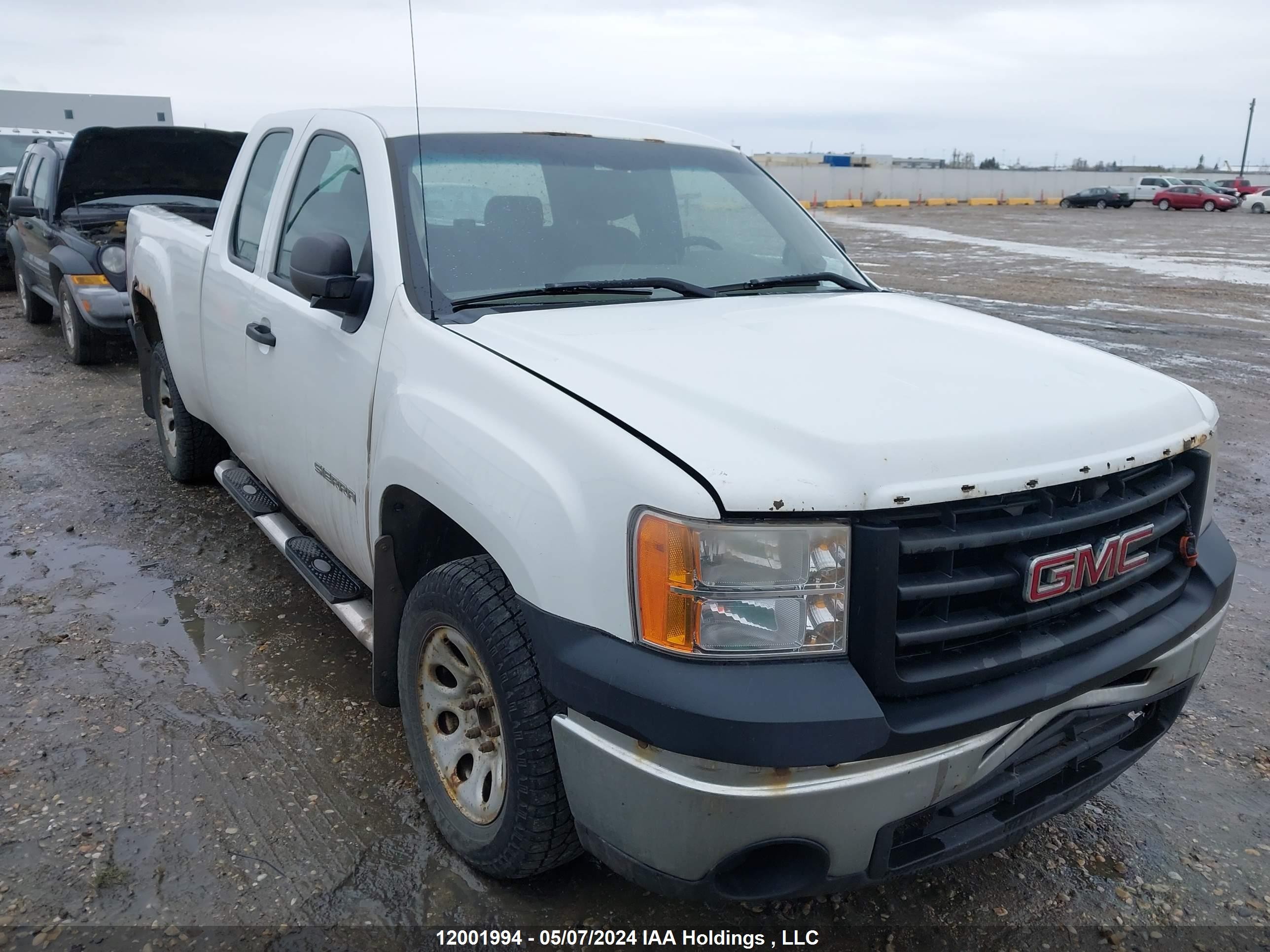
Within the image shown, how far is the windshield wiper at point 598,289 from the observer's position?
284 centimetres

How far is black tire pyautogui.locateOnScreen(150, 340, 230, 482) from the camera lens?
16.9ft

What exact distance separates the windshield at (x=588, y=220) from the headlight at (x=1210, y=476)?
4.35 feet

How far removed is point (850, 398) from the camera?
7.15 ft

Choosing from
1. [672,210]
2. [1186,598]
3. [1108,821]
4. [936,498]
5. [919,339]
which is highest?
[672,210]

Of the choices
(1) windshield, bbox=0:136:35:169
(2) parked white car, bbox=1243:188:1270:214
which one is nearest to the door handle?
(1) windshield, bbox=0:136:35:169

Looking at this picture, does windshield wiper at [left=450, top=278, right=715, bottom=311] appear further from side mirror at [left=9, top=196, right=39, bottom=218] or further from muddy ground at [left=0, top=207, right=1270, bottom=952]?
side mirror at [left=9, top=196, right=39, bottom=218]

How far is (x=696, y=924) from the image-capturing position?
2455mm

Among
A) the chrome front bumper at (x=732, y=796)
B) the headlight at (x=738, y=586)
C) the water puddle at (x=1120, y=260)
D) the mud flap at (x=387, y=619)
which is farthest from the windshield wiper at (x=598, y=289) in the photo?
the water puddle at (x=1120, y=260)

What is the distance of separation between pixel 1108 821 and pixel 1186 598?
2.65 feet

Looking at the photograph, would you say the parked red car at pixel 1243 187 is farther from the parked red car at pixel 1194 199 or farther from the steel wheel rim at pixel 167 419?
the steel wheel rim at pixel 167 419

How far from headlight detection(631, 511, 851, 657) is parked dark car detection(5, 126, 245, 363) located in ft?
24.0

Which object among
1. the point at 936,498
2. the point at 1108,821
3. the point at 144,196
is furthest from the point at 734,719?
the point at 144,196

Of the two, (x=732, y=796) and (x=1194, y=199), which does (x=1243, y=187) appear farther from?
(x=732, y=796)

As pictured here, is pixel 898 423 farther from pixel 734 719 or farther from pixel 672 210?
pixel 672 210
